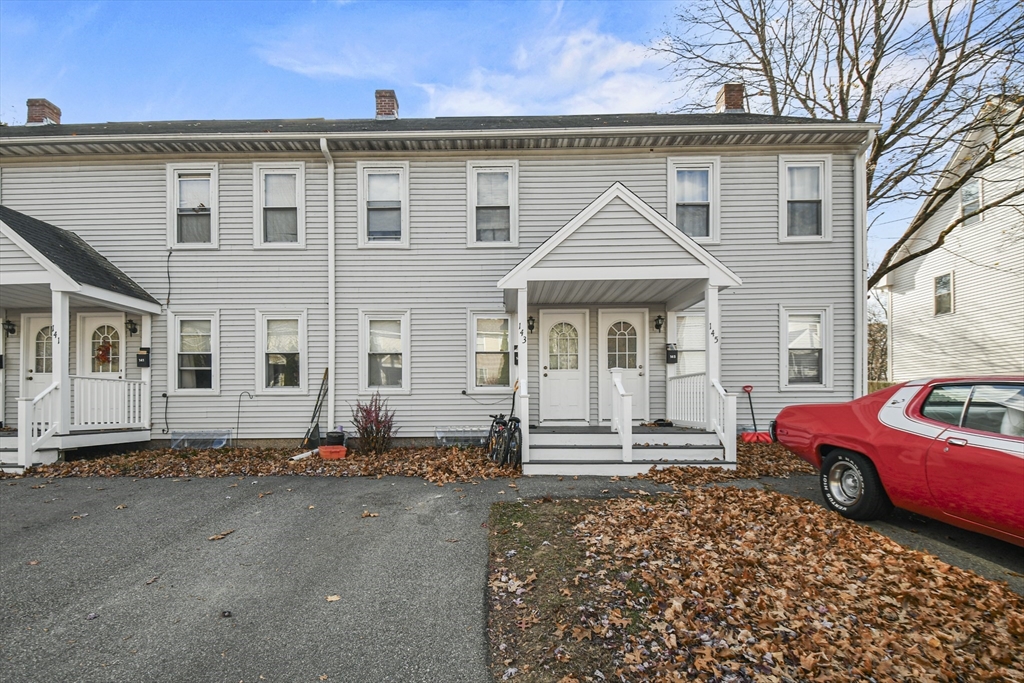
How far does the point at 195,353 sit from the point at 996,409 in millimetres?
11852

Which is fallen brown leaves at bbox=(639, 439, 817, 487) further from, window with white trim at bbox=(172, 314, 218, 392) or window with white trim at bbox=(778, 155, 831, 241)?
window with white trim at bbox=(172, 314, 218, 392)

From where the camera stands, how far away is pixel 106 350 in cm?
993

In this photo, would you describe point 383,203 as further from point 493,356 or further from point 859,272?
point 859,272

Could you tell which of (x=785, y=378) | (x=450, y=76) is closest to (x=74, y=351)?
(x=450, y=76)

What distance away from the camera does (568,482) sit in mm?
6891

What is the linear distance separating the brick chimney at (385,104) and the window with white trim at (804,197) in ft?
27.8

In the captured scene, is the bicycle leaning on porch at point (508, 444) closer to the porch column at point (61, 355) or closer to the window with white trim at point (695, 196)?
the window with white trim at point (695, 196)

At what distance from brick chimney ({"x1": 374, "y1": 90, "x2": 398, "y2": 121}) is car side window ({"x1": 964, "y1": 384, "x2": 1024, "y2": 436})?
1144 cm

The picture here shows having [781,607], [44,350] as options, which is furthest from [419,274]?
[781,607]

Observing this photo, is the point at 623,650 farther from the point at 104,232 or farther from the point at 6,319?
the point at 6,319

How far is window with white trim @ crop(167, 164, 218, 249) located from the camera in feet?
32.5

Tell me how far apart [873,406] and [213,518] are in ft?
23.7

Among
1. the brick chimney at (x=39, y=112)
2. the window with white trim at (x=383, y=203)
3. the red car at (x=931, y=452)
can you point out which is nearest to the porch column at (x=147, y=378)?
the window with white trim at (x=383, y=203)

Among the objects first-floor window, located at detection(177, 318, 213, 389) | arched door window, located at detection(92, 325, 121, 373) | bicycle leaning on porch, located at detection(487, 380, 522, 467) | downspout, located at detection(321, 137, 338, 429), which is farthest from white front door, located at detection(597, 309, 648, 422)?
arched door window, located at detection(92, 325, 121, 373)
